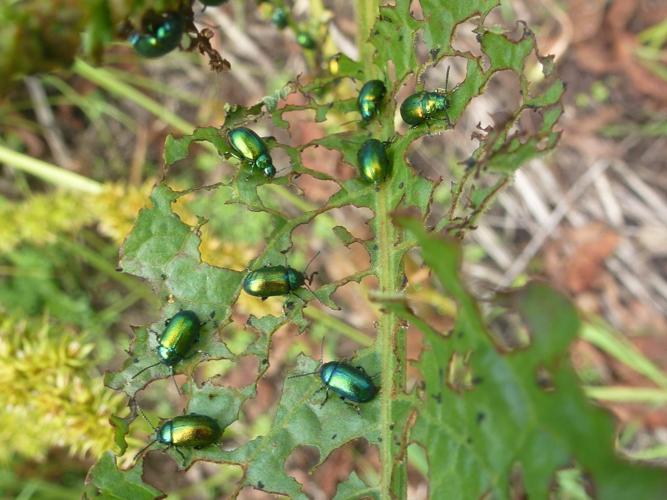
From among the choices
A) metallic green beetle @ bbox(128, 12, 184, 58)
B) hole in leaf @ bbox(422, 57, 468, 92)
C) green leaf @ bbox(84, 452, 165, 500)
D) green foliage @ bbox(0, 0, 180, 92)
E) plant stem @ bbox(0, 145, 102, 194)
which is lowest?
green leaf @ bbox(84, 452, 165, 500)

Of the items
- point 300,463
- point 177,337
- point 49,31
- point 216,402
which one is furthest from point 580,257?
point 49,31

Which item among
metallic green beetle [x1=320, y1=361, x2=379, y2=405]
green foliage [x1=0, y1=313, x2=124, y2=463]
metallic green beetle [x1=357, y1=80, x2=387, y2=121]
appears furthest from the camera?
green foliage [x1=0, y1=313, x2=124, y2=463]

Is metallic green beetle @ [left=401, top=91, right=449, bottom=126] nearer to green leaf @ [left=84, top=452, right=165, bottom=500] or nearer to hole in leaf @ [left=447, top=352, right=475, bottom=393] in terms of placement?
hole in leaf @ [left=447, top=352, right=475, bottom=393]

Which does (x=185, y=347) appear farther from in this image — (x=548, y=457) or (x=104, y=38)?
(x=548, y=457)

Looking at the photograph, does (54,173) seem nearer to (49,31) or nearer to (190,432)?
(190,432)

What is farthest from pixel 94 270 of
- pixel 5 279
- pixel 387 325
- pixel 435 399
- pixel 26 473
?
pixel 435 399

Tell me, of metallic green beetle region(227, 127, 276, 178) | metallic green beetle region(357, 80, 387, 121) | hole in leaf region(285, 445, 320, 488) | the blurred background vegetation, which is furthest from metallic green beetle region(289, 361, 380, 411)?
hole in leaf region(285, 445, 320, 488)
